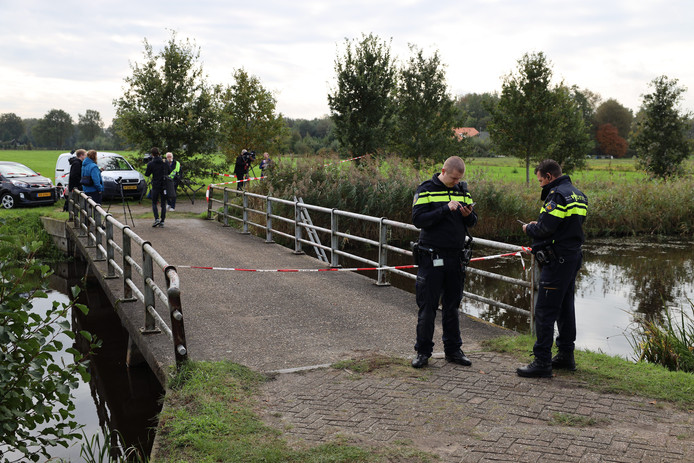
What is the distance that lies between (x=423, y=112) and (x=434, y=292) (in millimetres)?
27221

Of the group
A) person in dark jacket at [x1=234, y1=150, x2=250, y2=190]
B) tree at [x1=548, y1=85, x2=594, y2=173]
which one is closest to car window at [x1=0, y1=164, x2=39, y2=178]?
person in dark jacket at [x1=234, y1=150, x2=250, y2=190]

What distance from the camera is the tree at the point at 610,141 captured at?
8581cm

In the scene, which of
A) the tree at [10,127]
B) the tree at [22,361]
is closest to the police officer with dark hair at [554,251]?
the tree at [22,361]

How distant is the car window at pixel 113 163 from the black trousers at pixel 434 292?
19.0 m

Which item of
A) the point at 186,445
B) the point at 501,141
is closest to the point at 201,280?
the point at 186,445

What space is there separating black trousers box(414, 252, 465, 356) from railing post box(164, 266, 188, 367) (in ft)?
7.09

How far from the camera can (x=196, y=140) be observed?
958 inches

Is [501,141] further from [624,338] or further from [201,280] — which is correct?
[201,280]

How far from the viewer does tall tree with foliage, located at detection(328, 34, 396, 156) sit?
26.4 m

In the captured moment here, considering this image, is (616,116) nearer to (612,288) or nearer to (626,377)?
(612,288)

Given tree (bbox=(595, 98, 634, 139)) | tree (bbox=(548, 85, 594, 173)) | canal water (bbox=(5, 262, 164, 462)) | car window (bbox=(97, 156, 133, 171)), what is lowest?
canal water (bbox=(5, 262, 164, 462))

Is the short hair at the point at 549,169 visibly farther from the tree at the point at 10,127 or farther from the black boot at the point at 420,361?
the tree at the point at 10,127

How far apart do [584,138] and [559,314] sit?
37.5 metres

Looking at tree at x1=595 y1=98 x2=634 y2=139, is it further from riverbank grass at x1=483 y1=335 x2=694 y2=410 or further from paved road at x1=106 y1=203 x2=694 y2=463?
riverbank grass at x1=483 y1=335 x2=694 y2=410
